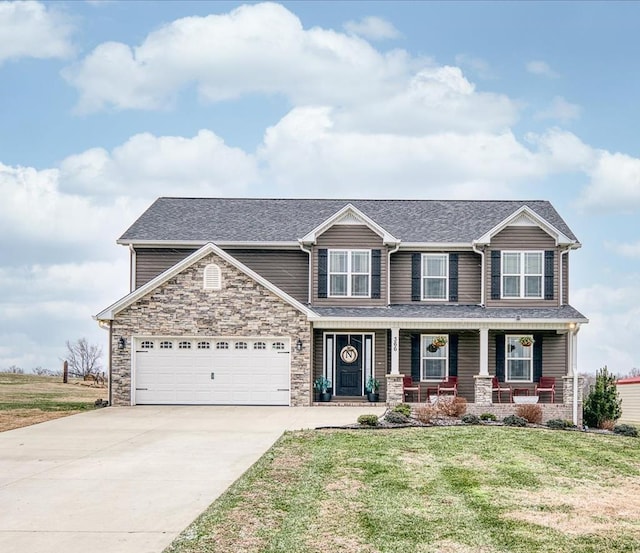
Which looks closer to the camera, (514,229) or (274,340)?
(274,340)

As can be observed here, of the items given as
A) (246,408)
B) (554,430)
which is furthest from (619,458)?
(246,408)

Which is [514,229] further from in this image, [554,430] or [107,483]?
[107,483]

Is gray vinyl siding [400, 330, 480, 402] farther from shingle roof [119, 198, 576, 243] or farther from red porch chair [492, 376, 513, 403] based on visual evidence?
shingle roof [119, 198, 576, 243]

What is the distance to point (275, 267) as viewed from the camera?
2872 cm

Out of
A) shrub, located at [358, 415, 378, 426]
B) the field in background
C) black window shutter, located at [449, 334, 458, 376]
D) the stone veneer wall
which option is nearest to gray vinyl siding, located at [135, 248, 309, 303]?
the stone veneer wall

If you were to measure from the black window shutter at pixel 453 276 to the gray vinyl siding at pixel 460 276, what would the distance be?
0.12 metres

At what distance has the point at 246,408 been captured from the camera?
2584 centimetres

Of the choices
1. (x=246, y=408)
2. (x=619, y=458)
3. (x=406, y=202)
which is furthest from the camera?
(x=406, y=202)

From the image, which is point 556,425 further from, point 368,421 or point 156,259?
point 156,259

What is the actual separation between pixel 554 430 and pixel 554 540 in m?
11.8

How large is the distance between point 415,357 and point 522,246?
532cm

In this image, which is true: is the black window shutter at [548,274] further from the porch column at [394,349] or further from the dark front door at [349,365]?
the dark front door at [349,365]

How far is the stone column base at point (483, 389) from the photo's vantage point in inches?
1040

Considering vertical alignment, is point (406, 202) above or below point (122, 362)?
above
